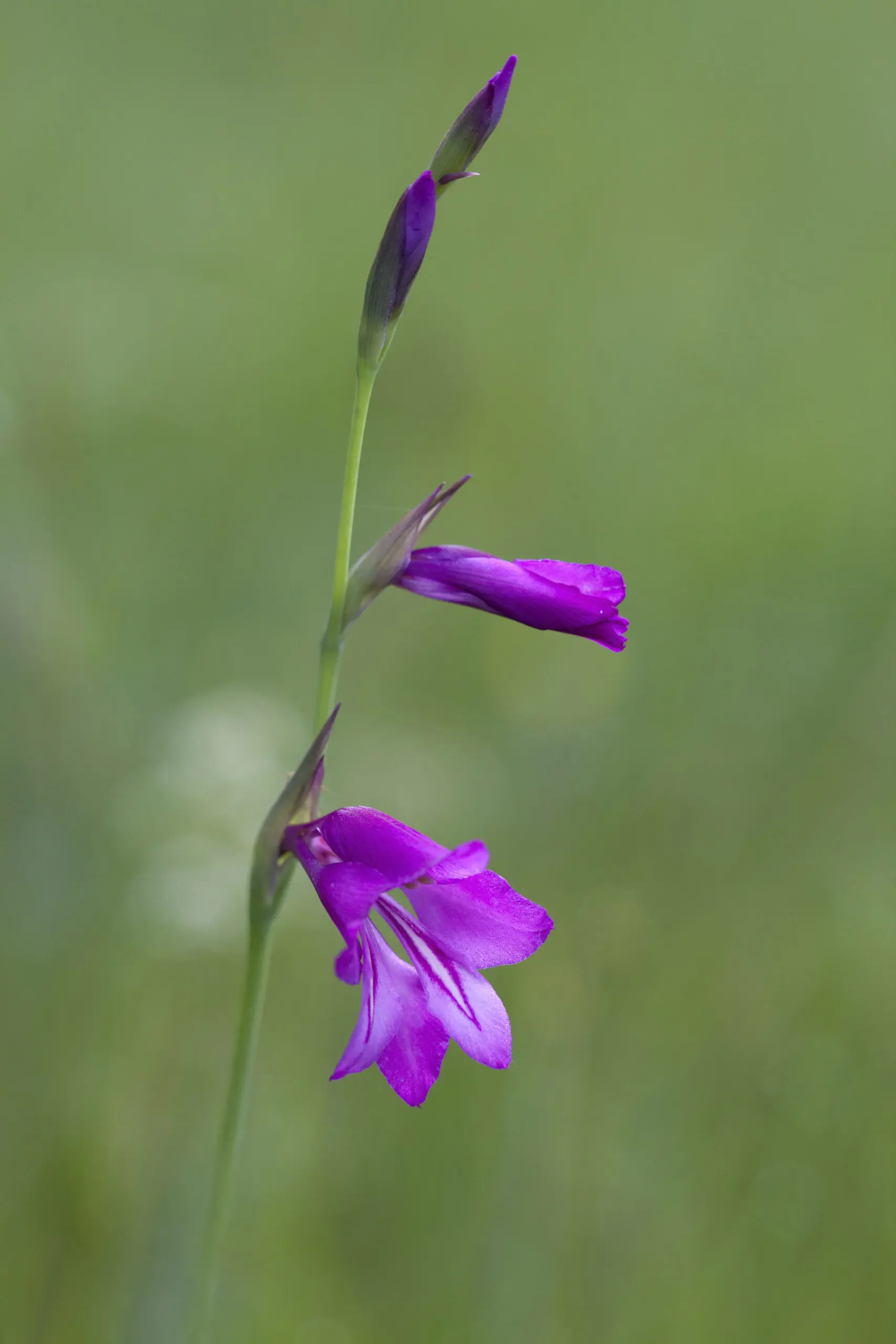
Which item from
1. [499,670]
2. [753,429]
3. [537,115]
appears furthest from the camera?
[537,115]

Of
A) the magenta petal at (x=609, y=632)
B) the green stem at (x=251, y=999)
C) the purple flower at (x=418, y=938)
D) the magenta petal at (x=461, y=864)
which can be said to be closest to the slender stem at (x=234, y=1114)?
the green stem at (x=251, y=999)

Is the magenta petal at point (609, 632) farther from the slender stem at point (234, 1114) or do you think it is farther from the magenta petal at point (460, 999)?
the slender stem at point (234, 1114)

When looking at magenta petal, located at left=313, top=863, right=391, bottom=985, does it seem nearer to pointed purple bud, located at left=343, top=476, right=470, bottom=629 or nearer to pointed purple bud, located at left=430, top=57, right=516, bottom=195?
pointed purple bud, located at left=343, top=476, right=470, bottom=629

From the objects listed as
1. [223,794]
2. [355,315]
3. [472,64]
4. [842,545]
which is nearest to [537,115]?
[472,64]

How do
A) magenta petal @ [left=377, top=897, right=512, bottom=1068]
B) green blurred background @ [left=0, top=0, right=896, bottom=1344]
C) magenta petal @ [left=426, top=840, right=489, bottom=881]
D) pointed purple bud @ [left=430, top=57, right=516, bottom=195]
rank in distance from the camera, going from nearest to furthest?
magenta petal @ [left=426, top=840, right=489, bottom=881] < magenta petal @ [left=377, top=897, right=512, bottom=1068] < pointed purple bud @ [left=430, top=57, right=516, bottom=195] < green blurred background @ [left=0, top=0, right=896, bottom=1344]

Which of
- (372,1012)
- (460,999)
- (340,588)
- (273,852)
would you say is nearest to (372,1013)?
(372,1012)

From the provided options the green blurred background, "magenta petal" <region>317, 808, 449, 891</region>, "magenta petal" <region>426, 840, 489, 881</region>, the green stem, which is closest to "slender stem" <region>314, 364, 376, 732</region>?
the green stem

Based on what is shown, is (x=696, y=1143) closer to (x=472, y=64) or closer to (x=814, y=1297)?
(x=814, y=1297)
